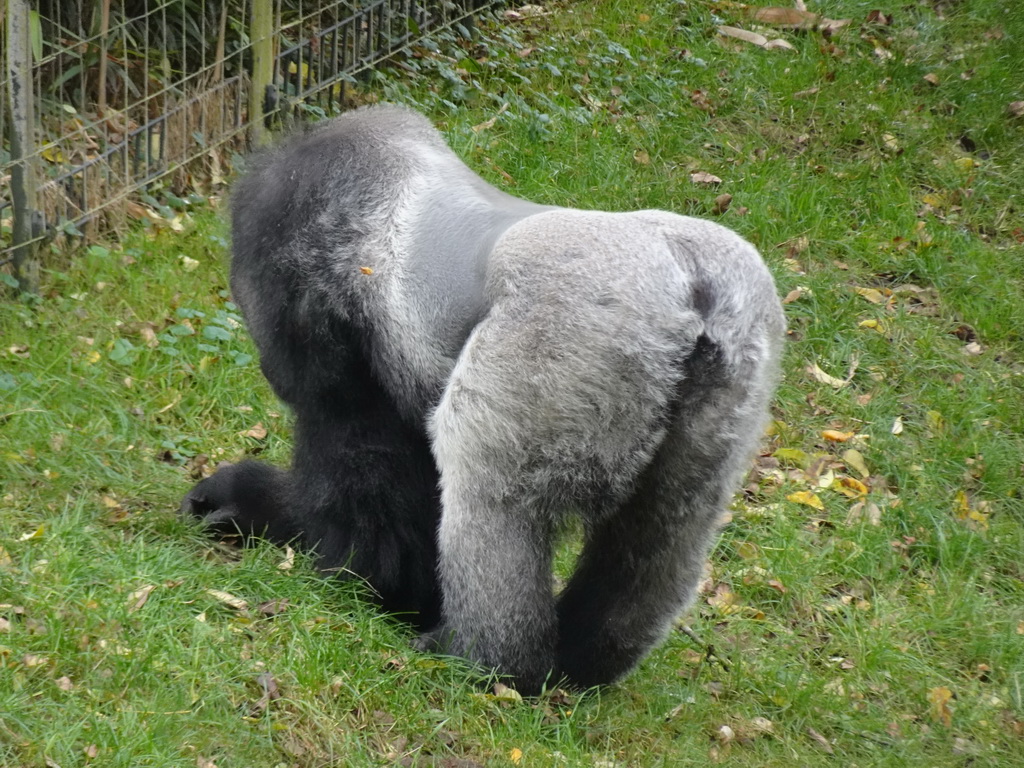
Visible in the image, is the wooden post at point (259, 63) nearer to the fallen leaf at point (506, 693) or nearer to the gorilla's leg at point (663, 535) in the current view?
the gorilla's leg at point (663, 535)

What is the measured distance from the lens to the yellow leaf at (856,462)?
17.3ft

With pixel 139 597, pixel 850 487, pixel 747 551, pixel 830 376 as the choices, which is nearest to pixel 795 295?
pixel 830 376

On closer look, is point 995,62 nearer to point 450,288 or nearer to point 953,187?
point 953,187

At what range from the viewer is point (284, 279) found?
369 centimetres

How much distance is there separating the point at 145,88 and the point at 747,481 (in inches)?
137

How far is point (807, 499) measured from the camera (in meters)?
5.02

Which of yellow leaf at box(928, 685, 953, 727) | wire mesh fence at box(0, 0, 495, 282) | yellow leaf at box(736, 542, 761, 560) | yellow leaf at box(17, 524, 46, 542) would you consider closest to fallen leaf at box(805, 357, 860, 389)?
yellow leaf at box(736, 542, 761, 560)

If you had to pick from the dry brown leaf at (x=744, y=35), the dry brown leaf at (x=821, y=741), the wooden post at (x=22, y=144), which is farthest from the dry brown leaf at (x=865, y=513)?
the dry brown leaf at (x=744, y=35)

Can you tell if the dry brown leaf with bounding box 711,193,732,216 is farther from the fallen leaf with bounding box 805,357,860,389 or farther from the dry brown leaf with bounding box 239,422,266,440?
the dry brown leaf with bounding box 239,422,266,440

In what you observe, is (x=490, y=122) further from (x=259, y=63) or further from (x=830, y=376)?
(x=830, y=376)

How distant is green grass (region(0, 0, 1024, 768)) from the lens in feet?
10.6

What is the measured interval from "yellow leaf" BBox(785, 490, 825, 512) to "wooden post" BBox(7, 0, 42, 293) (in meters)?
3.50

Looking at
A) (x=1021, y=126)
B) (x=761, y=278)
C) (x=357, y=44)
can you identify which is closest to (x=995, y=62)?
(x=1021, y=126)

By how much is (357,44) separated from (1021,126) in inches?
169
